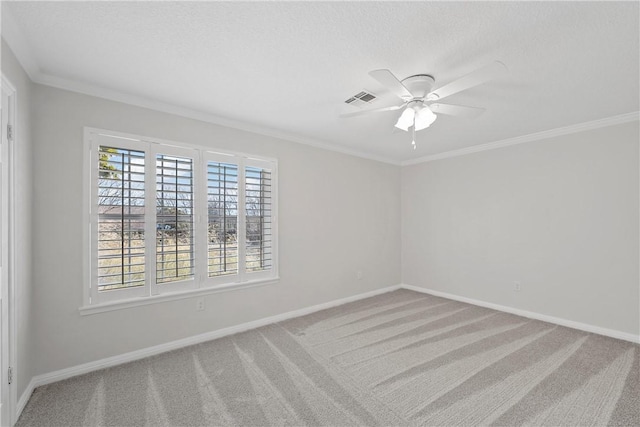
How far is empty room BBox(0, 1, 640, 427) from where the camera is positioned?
1729 mm

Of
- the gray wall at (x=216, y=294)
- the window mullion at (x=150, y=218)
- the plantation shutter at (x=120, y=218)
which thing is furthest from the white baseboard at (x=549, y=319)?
the plantation shutter at (x=120, y=218)

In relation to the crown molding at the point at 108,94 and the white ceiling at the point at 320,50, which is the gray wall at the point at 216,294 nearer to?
the crown molding at the point at 108,94

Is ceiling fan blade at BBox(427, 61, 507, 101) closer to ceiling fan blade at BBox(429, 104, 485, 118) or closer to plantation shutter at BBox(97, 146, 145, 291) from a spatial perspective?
ceiling fan blade at BBox(429, 104, 485, 118)

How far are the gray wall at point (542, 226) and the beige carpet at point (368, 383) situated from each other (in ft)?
1.80

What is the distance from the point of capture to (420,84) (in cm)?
217

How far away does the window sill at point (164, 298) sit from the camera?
2.41m

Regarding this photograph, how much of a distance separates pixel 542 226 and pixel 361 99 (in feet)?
9.58

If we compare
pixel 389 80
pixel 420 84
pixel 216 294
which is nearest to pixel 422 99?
pixel 420 84

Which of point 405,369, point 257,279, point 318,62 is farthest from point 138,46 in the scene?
point 405,369

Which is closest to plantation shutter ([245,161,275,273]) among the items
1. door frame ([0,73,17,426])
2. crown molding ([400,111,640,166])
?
door frame ([0,73,17,426])

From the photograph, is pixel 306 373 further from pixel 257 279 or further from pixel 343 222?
pixel 343 222

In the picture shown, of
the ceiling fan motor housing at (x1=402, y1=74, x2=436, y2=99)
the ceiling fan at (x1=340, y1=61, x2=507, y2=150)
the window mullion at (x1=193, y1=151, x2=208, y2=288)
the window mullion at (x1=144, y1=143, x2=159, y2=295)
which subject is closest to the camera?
the ceiling fan at (x1=340, y1=61, x2=507, y2=150)

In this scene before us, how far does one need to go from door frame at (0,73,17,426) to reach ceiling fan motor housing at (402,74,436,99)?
2571 millimetres

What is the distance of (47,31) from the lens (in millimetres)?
1692
